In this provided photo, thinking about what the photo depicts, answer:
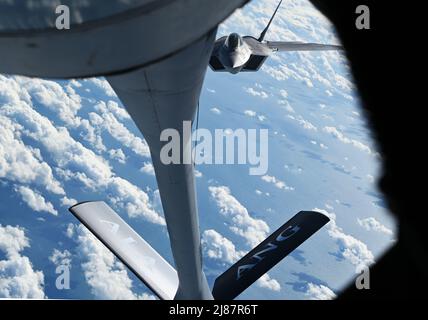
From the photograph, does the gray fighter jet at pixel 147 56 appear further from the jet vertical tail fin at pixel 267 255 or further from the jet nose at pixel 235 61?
the jet nose at pixel 235 61

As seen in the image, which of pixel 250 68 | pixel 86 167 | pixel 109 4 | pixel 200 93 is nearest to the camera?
pixel 109 4

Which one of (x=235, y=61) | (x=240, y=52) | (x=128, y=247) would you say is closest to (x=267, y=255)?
(x=128, y=247)

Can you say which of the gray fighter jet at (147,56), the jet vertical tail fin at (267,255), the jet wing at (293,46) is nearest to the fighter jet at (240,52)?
the jet wing at (293,46)

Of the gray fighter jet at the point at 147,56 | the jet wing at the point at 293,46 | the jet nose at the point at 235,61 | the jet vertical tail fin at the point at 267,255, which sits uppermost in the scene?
the gray fighter jet at the point at 147,56

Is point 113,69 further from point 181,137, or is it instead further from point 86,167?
point 86,167

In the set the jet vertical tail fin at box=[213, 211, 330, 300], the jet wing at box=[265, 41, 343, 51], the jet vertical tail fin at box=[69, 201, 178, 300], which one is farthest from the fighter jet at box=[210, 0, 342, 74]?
the jet vertical tail fin at box=[69, 201, 178, 300]
